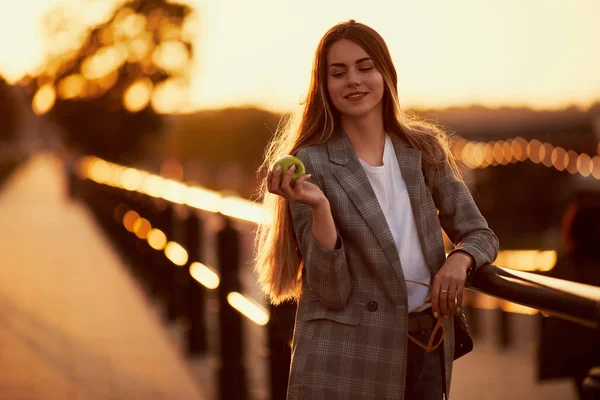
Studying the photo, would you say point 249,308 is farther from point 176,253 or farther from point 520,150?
point 520,150

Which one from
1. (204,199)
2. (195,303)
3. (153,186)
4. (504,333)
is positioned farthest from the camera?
(153,186)

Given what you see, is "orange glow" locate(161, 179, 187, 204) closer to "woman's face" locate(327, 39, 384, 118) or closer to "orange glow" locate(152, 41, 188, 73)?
"woman's face" locate(327, 39, 384, 118)

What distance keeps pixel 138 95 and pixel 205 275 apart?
152 ft

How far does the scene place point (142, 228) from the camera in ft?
34.3

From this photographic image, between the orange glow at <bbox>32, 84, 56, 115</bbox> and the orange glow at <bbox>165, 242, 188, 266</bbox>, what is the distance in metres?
41.4

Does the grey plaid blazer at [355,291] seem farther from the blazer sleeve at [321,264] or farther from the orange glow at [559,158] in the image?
the orange glow at [559,158]

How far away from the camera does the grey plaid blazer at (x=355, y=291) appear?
8.34 ft

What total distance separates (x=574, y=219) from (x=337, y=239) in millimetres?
2974

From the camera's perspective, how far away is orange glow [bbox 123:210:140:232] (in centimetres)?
1144

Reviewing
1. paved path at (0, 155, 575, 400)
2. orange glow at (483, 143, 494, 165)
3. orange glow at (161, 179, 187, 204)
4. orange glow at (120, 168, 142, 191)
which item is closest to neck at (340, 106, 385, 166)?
paved path at (0, 155, 575, 400)

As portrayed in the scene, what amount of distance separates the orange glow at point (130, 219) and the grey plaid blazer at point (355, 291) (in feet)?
28.7

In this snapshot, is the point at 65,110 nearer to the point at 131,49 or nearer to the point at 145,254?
the point at 131,49

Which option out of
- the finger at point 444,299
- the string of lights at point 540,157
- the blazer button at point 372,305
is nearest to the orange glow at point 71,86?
the string of lights at point 540,157

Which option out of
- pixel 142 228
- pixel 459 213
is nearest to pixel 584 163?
pixel 142 228
